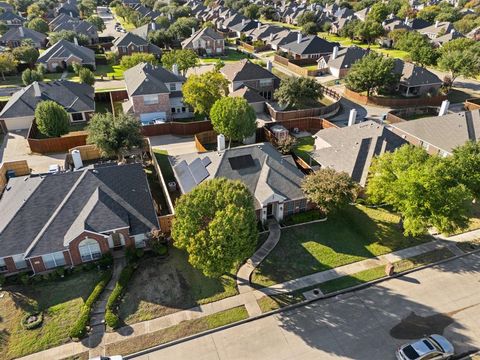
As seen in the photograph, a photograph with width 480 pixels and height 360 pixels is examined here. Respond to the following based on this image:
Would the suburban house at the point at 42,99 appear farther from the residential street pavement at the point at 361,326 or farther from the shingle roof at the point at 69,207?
the residential street pavement at the point at 361,326

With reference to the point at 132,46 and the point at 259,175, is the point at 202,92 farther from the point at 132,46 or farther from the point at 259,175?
the point at 132,46

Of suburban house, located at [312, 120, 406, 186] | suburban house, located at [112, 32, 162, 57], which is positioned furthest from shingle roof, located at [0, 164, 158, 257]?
suburban house, located at [112, 32, 162, 57]

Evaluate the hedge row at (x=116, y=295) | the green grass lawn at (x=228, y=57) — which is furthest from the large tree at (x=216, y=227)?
the green grass lawn at (x=228, y=57)

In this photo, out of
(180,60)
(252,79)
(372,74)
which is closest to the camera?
(372,74)

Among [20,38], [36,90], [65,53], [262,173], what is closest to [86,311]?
[262,173]

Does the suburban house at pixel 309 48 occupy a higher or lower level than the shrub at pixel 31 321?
higher

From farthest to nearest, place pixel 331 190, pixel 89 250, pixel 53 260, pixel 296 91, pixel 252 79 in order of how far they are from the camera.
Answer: pixel 252 79 < pixel 296 91 < pixel 331 190 < pixel 89 250 < pixel 53 260
